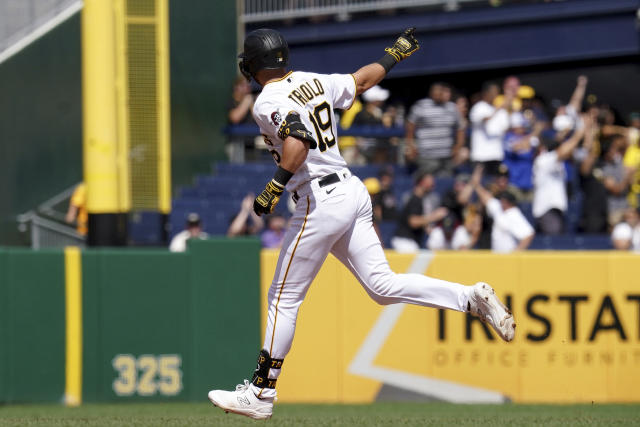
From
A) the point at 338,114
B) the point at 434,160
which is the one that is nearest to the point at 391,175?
the point at 434,160

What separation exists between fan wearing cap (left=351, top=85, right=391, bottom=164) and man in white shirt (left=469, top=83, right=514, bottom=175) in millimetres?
1484

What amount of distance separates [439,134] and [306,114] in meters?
7.25

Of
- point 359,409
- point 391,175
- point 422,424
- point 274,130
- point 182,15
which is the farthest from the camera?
point 182,15

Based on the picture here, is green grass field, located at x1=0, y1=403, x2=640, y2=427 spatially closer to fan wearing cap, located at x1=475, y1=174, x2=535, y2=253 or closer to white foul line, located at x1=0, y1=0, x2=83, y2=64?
fan wearing cap, located at x1=475, y1=174, x2=535, y2=253

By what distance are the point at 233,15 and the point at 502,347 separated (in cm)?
814

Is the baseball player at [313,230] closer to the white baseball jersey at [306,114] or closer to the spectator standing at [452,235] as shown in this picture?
the white baseball jersey at [306,114]

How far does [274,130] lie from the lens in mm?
5820

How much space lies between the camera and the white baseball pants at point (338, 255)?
593 cm

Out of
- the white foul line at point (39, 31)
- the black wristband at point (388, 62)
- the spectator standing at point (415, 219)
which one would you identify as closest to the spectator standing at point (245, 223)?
the spectator standing at point (415, 219)

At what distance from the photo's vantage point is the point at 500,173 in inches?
504

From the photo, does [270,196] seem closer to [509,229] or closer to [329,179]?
[329,179]

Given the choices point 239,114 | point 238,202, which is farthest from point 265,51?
point 239,114

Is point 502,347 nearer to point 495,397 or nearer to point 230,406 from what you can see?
point 495,397

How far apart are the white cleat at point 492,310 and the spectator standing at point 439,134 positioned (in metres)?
6.99
